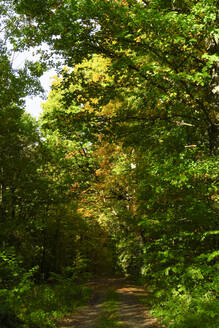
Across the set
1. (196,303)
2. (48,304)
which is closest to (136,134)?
Result: (196,303)

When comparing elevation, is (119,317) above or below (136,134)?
below

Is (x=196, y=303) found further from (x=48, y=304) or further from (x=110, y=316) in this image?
(x=48, y=304)

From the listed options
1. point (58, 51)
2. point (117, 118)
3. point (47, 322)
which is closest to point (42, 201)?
point (47, 322)

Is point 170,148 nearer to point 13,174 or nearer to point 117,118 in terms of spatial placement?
point 117,118

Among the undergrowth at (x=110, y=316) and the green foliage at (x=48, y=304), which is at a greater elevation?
the green foliage at (x=48, y=304)

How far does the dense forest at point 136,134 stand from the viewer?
6484mm

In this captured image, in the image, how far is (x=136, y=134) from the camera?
358 inches

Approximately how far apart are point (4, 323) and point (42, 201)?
9.41 meters

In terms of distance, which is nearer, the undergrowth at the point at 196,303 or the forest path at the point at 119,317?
the undergrowth at the point at 196,303

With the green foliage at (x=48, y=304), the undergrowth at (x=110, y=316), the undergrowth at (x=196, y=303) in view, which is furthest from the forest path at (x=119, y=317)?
the undergrowth at (x=196, y=303)

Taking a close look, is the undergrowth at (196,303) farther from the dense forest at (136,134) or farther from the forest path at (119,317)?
the forest path at (119,317)

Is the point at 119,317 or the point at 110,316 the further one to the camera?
the point at 110,316

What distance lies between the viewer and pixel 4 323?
557 centimetres

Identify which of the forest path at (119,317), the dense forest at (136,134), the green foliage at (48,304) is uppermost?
the dense forest at (136,134)
